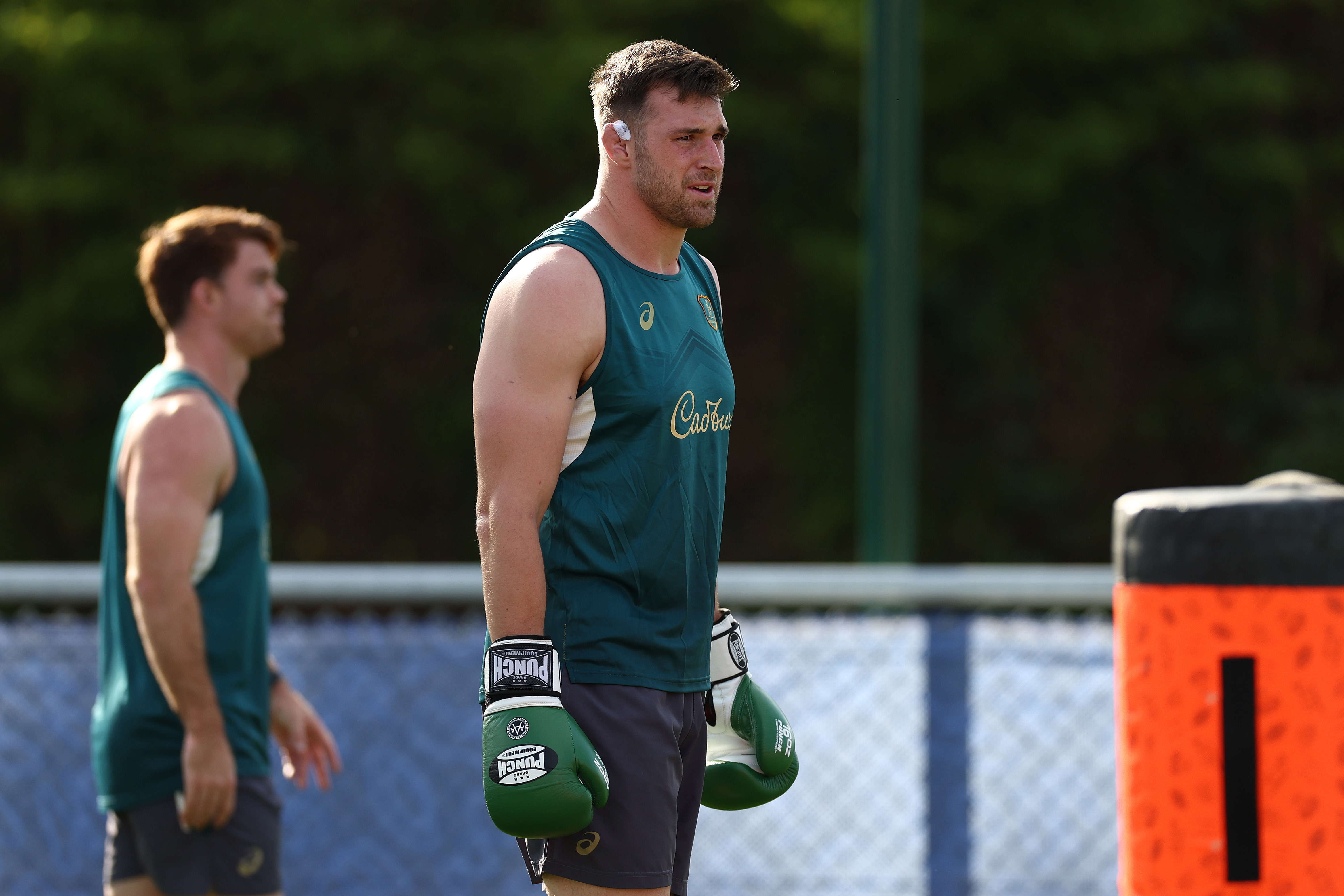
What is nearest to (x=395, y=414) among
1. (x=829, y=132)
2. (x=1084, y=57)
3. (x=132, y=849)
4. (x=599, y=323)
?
(x=829, y=132)

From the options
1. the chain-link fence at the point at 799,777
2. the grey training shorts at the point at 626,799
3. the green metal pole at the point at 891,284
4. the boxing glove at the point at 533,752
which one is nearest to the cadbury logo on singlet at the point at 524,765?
the boxing glove at the point at 533,752

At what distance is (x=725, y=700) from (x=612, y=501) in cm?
56

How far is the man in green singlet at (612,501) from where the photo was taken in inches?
95.5

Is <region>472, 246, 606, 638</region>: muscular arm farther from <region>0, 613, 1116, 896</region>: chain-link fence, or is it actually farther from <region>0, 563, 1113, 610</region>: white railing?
<region>0, 613, 1116, 896</region>: chain-link fence

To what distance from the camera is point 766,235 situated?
16.2 m

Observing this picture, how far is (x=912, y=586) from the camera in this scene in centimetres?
474

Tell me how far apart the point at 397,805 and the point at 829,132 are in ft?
39.9

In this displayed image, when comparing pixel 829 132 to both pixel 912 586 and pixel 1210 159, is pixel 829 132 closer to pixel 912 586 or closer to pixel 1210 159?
pixel 1210 159

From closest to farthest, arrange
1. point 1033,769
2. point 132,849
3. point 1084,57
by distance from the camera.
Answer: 1. point 132,849
2. point 1033,769
3. point 1084,57

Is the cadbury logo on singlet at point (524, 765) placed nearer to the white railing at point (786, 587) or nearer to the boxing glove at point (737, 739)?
the boxing glove at point (737, 739)

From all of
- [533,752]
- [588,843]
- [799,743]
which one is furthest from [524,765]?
[799,743]

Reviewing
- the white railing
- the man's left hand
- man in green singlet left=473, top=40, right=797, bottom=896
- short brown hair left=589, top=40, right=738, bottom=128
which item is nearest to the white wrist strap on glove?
man in green singlet left=473, top=40, right=797, bottom=896

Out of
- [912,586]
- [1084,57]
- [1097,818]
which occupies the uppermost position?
[1084,57]

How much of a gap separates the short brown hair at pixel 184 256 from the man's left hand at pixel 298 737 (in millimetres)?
1028
